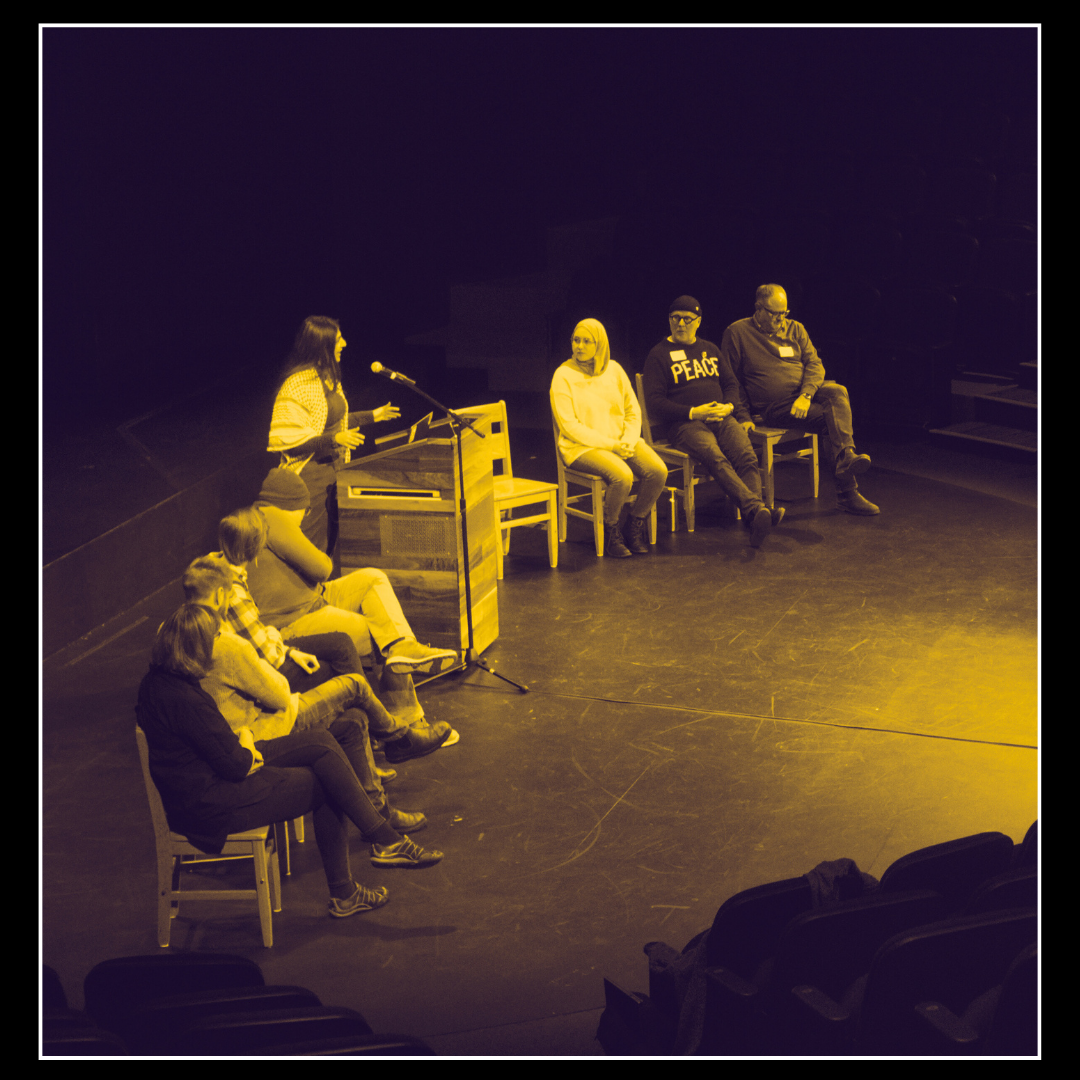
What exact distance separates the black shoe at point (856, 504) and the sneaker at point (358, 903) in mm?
4190

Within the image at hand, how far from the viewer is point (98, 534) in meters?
5.78

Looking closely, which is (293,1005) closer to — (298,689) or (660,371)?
(298,689)

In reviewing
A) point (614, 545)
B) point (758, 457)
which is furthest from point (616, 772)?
point (758, 457)

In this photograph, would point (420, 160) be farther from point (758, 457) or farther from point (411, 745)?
point (411, 745)

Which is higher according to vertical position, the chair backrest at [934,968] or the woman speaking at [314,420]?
the woman speaking at [314,420]

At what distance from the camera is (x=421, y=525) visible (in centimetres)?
500

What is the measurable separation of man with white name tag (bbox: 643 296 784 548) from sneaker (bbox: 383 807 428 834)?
324 centimetres

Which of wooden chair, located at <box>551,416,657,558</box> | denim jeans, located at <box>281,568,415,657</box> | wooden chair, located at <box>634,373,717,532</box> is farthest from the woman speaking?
wooden chair, located at <box>634,373,717,532</box>

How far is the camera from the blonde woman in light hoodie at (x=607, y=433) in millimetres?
6449

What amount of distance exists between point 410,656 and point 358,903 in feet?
3.64

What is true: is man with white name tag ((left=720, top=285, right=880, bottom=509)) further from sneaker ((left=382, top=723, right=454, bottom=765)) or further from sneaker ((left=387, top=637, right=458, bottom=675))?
sneaker ((left=382, top=723, right=454, bottom=765))

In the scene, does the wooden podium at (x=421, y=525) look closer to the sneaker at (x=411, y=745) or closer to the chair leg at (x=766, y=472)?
the sneaker at (x=411, y=745)

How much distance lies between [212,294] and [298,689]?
5493mm

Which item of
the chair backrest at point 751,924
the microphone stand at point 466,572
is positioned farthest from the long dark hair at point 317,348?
the chair backrest at point 751,924
